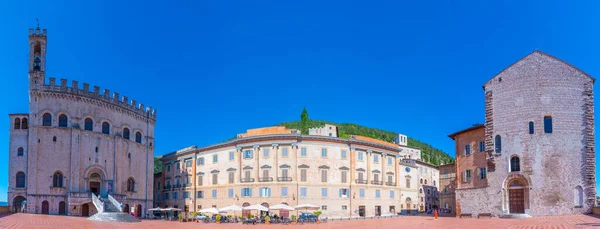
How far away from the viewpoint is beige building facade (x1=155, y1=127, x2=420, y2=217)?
5806 centimetres

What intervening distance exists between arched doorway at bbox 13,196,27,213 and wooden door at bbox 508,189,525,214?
156ft

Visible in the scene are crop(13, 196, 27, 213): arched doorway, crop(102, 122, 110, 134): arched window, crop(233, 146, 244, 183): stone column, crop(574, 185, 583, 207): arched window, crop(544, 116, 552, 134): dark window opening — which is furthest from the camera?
crop(233, 146, 244, 183): stone column

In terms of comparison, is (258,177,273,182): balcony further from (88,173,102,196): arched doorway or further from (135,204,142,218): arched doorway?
(88,173,102,196): arched doorway

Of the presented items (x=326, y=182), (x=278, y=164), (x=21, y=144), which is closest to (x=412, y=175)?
(x=326, y=182)

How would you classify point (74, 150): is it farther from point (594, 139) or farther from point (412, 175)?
point (594, 139)

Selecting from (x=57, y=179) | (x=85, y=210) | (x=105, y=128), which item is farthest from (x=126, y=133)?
(x=85, y=210)

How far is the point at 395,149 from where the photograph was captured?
66125 mm

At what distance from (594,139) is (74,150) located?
51.5m

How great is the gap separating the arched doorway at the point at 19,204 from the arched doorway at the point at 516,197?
47529 millimetres

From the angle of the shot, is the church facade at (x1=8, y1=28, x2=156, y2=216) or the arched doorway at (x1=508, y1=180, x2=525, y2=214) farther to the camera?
the church facade at (x1=8, y1=28, x2=156, y2=216)

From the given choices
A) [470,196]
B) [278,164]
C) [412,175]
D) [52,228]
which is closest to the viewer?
[52,228]

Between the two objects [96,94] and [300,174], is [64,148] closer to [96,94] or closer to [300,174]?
[96,94]

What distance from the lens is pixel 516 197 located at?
46031 mm

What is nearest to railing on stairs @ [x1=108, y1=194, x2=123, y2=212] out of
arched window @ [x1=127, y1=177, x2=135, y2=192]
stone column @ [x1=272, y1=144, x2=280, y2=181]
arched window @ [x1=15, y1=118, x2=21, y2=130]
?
arched window @ [x1=127, y1=177, x2=135, y2=192]
